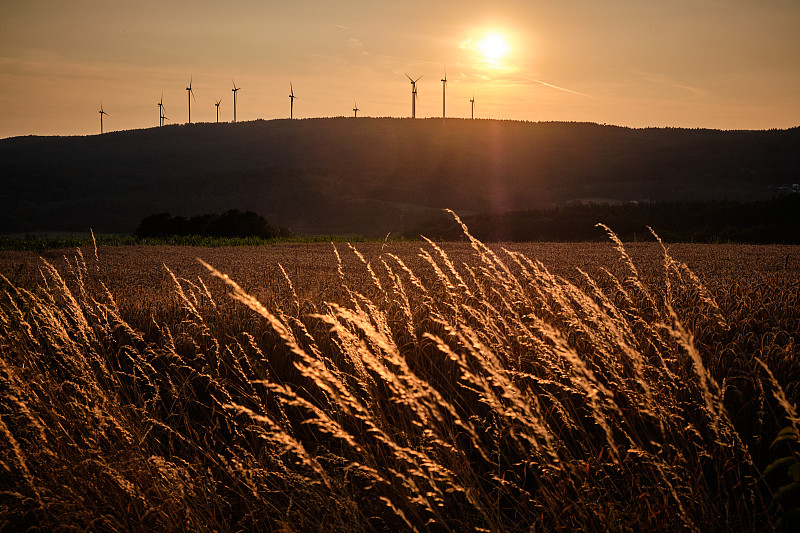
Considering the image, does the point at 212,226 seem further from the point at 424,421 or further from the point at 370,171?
the point at 370,171

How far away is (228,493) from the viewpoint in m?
4.14

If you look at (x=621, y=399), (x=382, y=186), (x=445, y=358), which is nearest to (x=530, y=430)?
(x=621, y=399)

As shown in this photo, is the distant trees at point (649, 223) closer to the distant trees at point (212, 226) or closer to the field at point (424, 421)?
the distant trees at point (212, 226)

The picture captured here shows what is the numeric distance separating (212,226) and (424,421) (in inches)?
1329

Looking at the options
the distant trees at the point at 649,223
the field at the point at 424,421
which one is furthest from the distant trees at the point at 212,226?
the field at the point at 424,421

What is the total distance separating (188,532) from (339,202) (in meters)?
79.6

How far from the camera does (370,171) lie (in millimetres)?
104625

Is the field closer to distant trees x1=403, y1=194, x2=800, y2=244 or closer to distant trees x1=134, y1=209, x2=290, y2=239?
distant trees x1=403, y1=194, x2=800, y2=244

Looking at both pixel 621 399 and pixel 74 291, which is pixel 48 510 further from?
pixel 74 291

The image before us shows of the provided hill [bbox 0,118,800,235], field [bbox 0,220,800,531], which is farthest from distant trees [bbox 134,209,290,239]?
hill [bbox 0,118,800,235]

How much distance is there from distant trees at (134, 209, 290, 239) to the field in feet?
90.6

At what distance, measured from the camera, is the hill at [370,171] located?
8275 centimetres

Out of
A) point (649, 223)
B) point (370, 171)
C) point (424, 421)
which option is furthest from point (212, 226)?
point (370, 171)

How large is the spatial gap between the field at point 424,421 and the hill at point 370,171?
5845 cm
